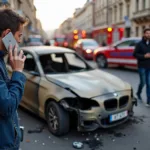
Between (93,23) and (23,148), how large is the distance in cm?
6995

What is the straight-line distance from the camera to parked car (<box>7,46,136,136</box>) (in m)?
4.08

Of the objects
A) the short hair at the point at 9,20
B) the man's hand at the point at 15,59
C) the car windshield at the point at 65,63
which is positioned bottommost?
the car windshield at the point at 65,63

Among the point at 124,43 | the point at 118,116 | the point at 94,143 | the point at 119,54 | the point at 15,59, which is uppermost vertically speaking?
the point at 15,59

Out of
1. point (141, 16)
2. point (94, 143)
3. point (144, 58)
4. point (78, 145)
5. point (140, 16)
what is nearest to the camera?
point (78, 145)

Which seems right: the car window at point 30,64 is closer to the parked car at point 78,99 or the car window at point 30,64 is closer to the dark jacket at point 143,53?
the parked car at point 78,99

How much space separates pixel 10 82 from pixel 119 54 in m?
11.3

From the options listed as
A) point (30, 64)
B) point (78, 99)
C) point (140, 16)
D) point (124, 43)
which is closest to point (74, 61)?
point (30, 64)

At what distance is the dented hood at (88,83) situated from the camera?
4203mm

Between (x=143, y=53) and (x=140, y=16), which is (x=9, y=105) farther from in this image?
(x=140, y=16)

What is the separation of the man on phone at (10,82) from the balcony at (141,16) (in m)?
35.2

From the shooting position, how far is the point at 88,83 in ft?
14.8

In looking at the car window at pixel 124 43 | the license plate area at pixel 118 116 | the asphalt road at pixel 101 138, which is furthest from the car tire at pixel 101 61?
the license plate area at pixel 118 116

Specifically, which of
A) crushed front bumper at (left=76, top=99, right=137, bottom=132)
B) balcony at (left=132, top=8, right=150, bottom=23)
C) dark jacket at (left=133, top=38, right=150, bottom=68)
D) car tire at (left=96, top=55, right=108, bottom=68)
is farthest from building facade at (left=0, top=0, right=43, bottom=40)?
balcony at (left=132, top=8, right=150, bottom=23)

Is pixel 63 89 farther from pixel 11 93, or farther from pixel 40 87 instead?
pixel 11 93
